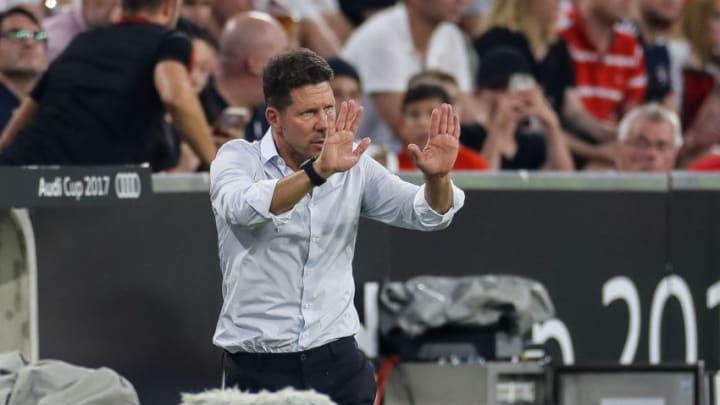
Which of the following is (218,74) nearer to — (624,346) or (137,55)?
(137,55)

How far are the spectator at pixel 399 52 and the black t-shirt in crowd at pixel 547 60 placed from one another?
0.18 metres

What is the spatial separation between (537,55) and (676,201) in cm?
226

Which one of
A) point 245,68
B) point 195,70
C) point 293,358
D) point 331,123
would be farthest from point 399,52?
point 331,123

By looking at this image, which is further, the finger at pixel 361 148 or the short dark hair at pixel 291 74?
the short dark hair at pixel 291 74

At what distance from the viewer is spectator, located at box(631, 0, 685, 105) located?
11461 mm

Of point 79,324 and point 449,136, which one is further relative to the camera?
point 79,324

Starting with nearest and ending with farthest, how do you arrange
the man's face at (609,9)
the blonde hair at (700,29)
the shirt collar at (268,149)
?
the shirt collar at (268,149), the man's face at (609,9), the blonde hair at (700,29)

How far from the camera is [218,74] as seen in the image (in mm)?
8992

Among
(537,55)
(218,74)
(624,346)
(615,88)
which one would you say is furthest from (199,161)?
(615,88)

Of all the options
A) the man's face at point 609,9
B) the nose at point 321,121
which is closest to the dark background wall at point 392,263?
the nose at point 321,121

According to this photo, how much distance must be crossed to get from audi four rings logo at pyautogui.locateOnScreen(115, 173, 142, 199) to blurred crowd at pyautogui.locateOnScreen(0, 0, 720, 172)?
76cm

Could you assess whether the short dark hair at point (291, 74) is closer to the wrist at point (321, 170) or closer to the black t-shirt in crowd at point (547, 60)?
the wrist at point (321, 170)

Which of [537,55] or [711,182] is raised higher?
[537,55]

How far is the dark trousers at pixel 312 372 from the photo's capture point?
531 cm
